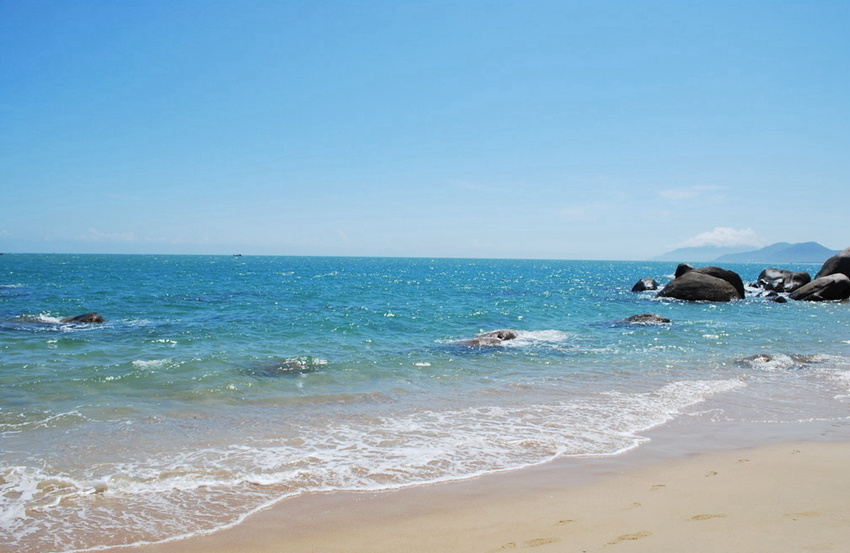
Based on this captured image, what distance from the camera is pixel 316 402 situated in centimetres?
1084

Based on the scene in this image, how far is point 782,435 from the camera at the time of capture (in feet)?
28.6

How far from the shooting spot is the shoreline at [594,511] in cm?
496

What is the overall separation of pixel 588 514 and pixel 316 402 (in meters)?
6.54

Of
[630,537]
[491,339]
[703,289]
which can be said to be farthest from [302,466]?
[703,289]

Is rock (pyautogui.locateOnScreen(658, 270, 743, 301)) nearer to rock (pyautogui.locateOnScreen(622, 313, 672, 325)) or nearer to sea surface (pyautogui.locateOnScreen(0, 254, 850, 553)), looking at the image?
sea surface (pyautogui.locateOnScreen(0, 254, 850, 553))

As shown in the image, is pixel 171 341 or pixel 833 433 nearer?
pixel 833 433

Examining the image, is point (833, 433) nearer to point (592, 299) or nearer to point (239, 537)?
point (239, 537)

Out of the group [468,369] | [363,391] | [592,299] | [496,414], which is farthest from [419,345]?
[592,299]

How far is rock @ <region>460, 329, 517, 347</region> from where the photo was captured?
1785 centimetres

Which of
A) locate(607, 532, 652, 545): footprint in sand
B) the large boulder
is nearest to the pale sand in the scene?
locate(607, 532, 652, 545): footprint in sand

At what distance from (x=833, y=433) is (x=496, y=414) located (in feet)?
18.1

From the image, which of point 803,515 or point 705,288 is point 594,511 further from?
point 705,288

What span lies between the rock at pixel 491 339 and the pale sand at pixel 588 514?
10.5 metres

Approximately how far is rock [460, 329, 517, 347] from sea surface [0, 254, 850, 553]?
17.7 inches
